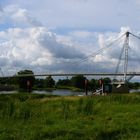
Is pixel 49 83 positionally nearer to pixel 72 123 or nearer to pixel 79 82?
pixel 79 82

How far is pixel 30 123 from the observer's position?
54.4 feet

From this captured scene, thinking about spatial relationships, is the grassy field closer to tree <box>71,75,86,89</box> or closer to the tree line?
the tree line

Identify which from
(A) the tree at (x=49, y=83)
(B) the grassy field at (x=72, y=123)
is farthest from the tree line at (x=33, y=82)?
(B) the grassy field at (x=72, y=123)

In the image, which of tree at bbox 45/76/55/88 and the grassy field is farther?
tree at bbox 45/76/55/88

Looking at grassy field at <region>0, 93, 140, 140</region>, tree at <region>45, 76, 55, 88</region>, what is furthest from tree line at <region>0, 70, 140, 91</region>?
grassy field at <region>0, 93, 140, 140</region>

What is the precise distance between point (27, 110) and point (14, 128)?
12.6 feet

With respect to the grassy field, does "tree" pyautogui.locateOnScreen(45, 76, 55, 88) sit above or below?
above

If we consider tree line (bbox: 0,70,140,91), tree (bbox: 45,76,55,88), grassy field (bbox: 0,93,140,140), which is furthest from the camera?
tree (bbox: 45,76,55,88)

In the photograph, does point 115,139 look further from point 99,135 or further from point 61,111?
point 61,111

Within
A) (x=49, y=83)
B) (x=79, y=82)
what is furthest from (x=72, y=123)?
(x=49, y=83)

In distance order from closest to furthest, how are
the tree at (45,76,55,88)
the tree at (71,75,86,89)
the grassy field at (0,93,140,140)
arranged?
1. the grassy field at (0,93,140,140)
2. the tree at (71,75,86,89)
3. the tree at (45,76,55,88)

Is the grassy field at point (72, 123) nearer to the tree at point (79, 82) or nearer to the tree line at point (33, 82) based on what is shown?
the tree line at point (33, 82)

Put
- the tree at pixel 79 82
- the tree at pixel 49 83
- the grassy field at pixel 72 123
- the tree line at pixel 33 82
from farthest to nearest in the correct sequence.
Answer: the tree at pixel 49 83 < the tree at pixel 79 82 < the tree line at pixel 33 82 < the grassy field at pixel 72 123

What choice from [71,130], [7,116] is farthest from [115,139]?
[7,116]
